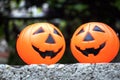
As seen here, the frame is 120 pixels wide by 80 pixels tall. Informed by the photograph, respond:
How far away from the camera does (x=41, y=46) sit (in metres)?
2.88

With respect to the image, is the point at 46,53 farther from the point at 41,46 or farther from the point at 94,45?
the point at 94,45

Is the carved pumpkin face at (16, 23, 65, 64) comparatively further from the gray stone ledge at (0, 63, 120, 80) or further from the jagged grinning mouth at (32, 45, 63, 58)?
the gray stone ledge at (0, 63, 120, 80)

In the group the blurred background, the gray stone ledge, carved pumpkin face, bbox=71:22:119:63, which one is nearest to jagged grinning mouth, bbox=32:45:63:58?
carved pumpkin face, bbox=71:22:119:63

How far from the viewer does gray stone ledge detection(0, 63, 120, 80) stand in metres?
2.55

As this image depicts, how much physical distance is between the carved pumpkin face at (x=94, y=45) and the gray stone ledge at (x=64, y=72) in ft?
0.94

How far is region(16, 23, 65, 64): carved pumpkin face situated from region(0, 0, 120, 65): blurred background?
8.16ft

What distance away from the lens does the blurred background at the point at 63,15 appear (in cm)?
591

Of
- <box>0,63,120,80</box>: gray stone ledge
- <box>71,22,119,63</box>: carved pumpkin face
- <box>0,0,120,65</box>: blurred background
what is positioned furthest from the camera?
<box>0,0,120,65</box>: blurred background

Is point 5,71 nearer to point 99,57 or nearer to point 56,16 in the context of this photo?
point 99,57

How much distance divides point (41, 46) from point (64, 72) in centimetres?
38

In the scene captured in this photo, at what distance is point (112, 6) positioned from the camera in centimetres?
591

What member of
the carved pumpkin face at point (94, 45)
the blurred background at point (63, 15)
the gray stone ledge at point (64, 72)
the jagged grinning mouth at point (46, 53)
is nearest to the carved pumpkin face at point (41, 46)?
the jagged grinning mouth at point (46, 53)

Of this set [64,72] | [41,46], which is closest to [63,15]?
[41,46]

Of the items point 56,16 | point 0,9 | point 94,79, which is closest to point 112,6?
point 56,16
